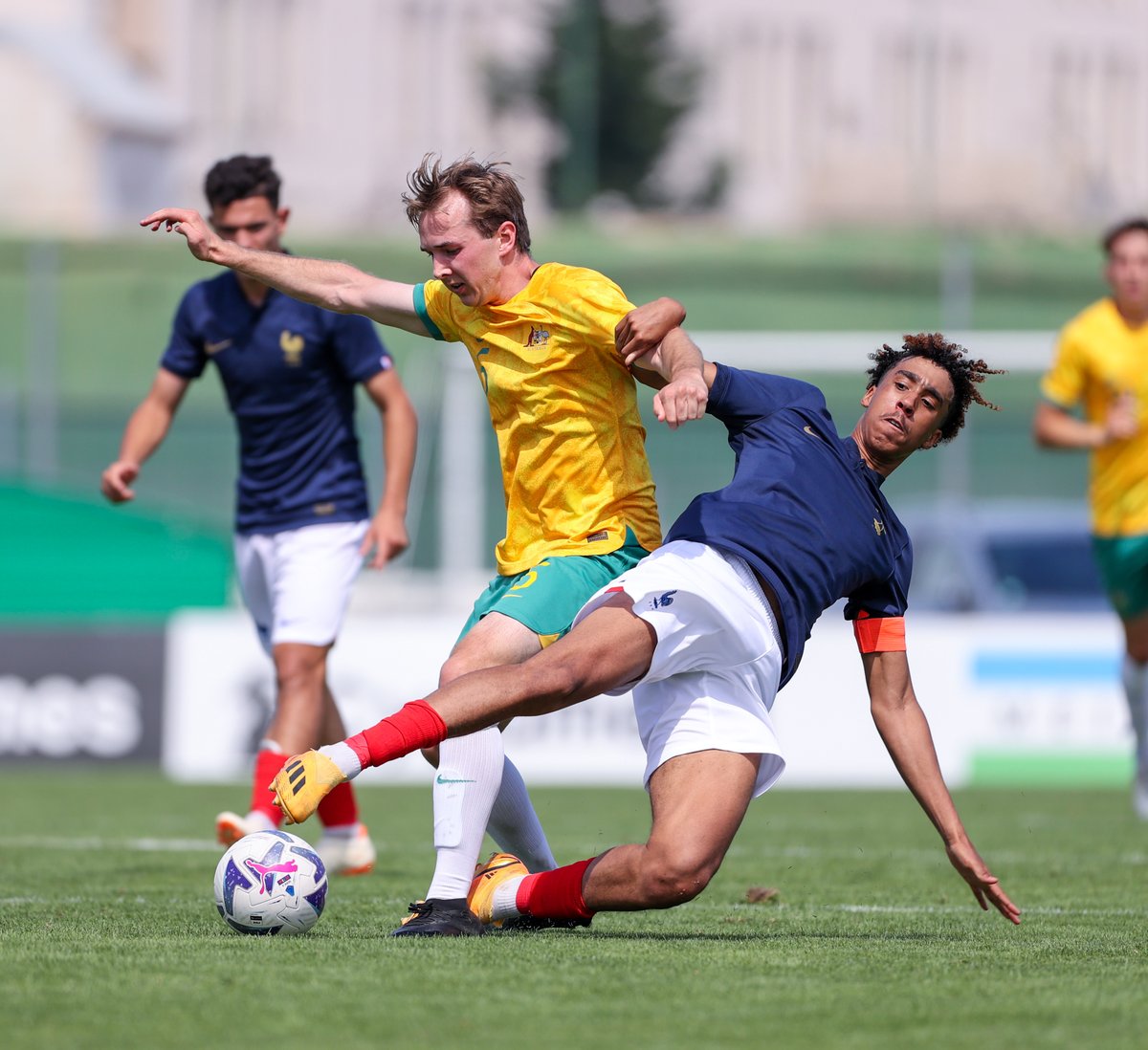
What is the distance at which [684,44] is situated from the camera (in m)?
37.0

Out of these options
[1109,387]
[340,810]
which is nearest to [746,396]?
[340,810]

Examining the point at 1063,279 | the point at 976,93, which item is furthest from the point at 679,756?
the point at 976,93

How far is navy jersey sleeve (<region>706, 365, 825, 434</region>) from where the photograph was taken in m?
5.26

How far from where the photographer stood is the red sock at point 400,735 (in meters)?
4.59

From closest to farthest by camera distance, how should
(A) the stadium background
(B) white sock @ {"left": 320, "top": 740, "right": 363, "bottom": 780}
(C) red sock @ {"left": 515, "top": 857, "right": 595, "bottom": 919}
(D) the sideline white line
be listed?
(B) white sock @ {"left": 320, "top": 740, "right": 363, "bottom": 780} < (C) red sock @ {"left": 515, "top": 857, "right": 595, "bottom": 919} < (D) the sideline white line < (A) the stadium background

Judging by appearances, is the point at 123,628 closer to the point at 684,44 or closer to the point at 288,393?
the point at 288,393

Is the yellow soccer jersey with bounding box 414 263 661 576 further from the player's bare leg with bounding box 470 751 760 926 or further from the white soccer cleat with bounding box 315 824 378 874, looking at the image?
the white soccer cleat with bounding box 315 824 378 874

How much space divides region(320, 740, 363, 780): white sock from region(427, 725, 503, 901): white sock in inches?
19.6

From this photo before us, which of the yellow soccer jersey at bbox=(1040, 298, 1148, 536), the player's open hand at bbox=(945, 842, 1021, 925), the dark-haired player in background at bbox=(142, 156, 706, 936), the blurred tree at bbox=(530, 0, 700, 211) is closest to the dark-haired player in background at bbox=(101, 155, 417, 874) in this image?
the dark-haired player in background at bbox=(142, 156, 706, 936)

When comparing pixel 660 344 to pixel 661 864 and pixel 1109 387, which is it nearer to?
pixel 661 864

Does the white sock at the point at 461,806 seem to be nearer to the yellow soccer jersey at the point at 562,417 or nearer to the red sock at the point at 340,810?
the yellow soccer jersey at the point at 562,417

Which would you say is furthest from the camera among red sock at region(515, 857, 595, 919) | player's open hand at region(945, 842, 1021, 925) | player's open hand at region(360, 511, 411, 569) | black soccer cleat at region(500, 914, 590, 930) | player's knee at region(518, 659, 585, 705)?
player's open hand at region(360, 511, 411, 569)

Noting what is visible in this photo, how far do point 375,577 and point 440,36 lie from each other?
56.5ft

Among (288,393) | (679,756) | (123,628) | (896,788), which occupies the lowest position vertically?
(896,788)
